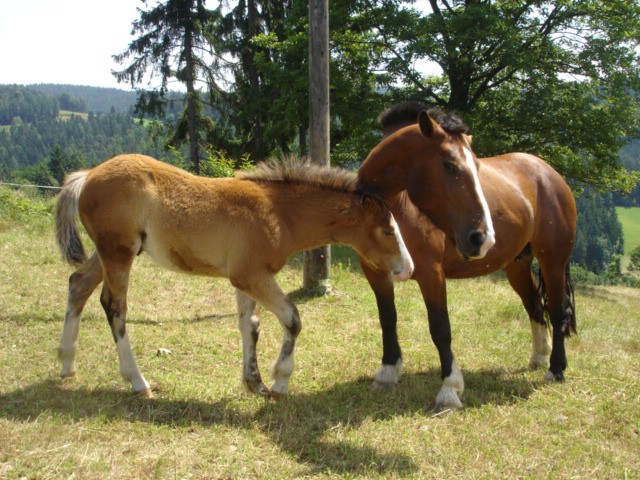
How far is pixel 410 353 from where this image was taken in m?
5.87

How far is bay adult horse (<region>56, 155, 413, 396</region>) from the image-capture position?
419cm

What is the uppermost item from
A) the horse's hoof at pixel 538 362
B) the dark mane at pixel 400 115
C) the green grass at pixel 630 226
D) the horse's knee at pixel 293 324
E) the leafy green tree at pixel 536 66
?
the leafy green tree at pixel 536 66

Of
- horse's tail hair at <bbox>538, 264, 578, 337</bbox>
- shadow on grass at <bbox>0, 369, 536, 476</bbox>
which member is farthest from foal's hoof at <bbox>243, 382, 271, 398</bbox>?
horse's tail hair at <bbox>538, 264, 578, 337</bbox>

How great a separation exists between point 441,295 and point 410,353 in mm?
1675

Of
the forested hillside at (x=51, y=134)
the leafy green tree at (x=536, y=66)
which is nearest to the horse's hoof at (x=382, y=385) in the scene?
the leafy green tree at (x=536, y=66)

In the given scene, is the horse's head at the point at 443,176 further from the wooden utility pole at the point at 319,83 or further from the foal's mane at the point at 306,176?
the wooden utility pole at the point at 319,83

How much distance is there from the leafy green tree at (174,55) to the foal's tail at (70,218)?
15663mm

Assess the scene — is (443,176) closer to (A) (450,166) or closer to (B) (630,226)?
(A) (450,166)

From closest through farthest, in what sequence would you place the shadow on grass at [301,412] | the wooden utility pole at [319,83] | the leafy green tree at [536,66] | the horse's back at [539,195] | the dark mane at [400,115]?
the shadow on grass at [301,412]
the dark mane at [400,115]
the horse's back at [539,195]
the wooden utility pole at [319,83]
the leafy green tree at [536,66]

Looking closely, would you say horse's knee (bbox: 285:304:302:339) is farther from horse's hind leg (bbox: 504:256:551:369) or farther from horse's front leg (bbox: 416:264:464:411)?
horse's hind leg (bbox: 504:256:551:369)

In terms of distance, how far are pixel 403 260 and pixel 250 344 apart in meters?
1.50

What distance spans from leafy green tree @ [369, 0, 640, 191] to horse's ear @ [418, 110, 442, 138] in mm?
9736

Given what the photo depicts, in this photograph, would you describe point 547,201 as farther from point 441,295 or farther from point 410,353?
point 410,353

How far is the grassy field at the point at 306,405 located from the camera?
133 inches
